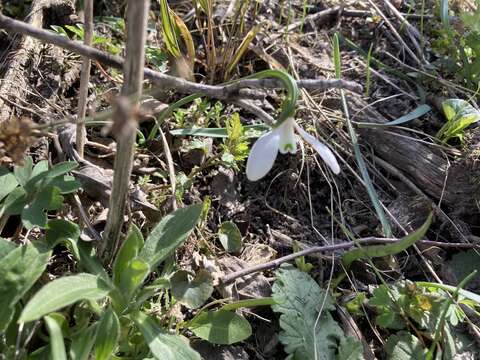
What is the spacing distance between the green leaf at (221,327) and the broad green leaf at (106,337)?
1.00 feet

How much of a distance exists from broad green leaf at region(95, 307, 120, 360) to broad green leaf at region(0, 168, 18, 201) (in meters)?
0.45

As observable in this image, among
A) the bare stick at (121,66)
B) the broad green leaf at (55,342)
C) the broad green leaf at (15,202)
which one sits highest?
the bare stick at (121,66)

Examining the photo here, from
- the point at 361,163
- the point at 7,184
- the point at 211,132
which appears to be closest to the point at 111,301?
the point at 7,184

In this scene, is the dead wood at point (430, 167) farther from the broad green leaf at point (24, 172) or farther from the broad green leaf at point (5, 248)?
the broad green leaf at point (5, 248)

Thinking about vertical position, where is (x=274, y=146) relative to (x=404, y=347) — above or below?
above

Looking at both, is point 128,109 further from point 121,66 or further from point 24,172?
point 24,172

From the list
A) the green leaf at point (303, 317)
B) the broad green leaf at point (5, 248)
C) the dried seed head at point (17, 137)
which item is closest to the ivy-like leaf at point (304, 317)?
the green leaf at point (303, 317)

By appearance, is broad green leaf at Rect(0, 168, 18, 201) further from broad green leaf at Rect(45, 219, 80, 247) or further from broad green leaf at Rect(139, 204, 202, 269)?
broad green leaf at Rect(139, 204, 202, 269)

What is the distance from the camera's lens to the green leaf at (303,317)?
151 cm

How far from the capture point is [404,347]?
5.18ft

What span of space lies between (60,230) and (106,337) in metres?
0.33

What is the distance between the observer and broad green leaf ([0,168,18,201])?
1414mm

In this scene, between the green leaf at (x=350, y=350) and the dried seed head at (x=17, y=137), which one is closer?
the dried seed head at (x=17, y=137)

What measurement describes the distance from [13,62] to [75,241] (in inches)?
32.3
